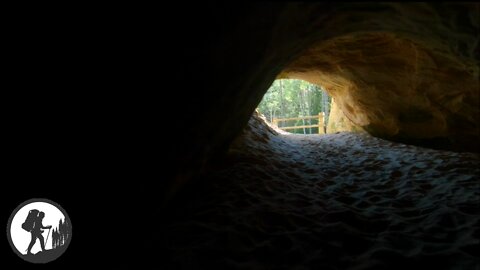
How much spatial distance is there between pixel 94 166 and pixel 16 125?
52 centimetres

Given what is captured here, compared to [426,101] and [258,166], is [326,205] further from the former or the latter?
[426,101]

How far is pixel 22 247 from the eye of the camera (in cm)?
189

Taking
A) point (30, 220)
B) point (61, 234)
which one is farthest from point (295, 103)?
point (30, 220)

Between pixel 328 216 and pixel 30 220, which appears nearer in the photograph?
pixel 30 220

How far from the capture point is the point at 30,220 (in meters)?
1.90

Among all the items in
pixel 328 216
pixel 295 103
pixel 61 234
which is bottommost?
pixel 328 216

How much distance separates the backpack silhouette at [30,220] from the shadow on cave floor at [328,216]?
0.95 m

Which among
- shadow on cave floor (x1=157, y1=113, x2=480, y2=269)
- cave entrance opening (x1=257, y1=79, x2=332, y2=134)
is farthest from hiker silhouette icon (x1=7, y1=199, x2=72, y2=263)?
cave entrance opening (x1=257, y1=79, x2=332, y2=134)

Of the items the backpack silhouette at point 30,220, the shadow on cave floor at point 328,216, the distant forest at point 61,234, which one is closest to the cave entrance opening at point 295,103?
the shadow on cave floor at point 328,216

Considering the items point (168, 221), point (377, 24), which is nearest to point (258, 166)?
point (168, 221)

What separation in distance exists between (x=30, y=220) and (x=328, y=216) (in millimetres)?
2603

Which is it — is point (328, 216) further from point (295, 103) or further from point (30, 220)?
point (295, 103)

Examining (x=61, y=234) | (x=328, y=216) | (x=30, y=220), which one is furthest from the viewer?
(x=328, y=216)

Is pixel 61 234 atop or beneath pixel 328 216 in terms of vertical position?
atop
